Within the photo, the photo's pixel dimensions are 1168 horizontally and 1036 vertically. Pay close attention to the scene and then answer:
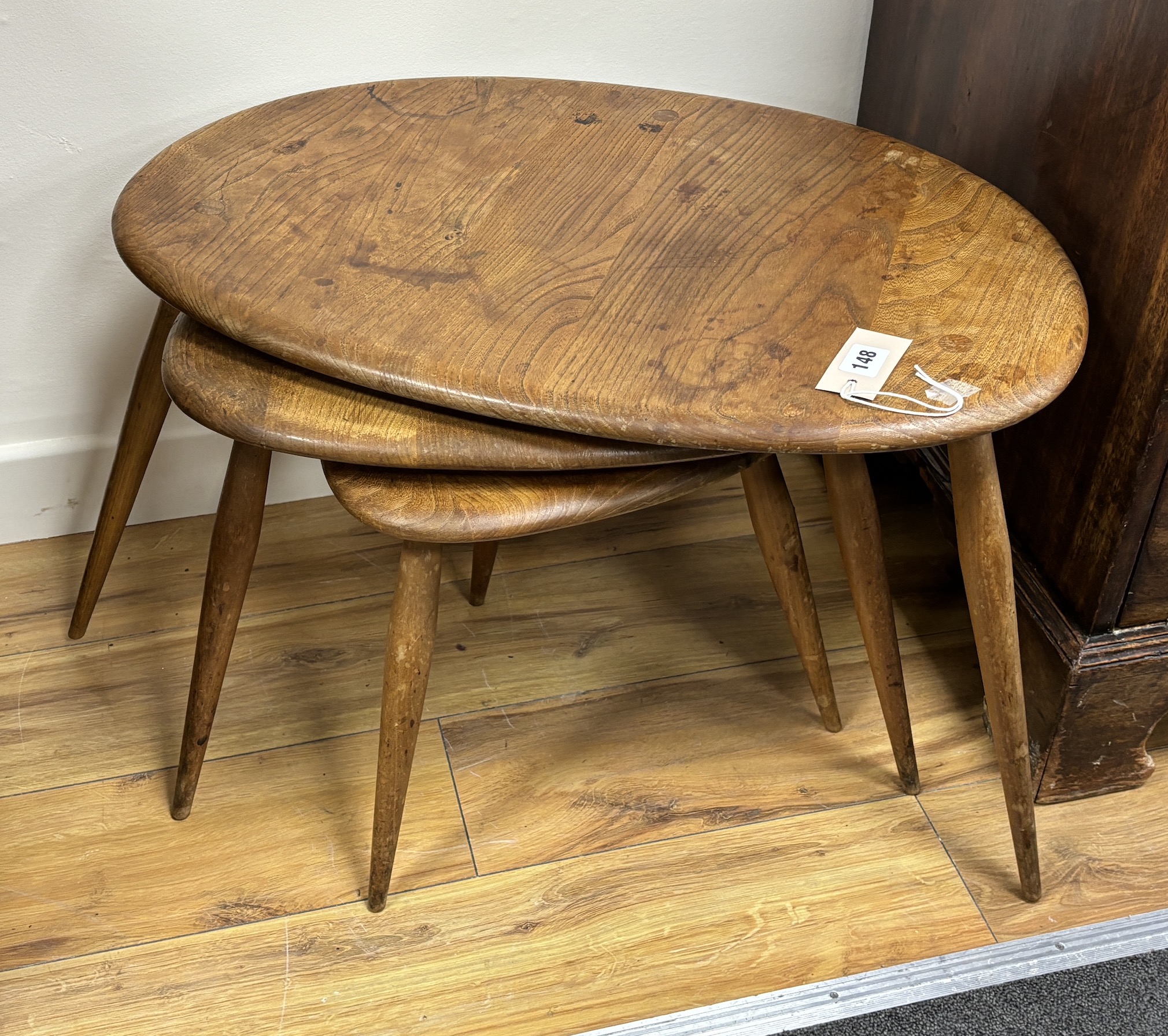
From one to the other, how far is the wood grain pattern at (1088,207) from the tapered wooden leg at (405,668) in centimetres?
55

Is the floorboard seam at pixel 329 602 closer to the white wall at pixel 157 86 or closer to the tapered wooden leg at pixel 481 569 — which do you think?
the tapered wooden leg at pixel 481 569

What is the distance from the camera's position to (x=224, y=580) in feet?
3.15

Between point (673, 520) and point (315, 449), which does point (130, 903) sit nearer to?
point (315, 449)

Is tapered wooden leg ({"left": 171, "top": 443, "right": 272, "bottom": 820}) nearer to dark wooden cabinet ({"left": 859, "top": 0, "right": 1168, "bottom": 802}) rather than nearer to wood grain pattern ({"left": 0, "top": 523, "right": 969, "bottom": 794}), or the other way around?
wood grain pattern ({"left": 0, "top": 523, "right": 969, "bottom": 794})

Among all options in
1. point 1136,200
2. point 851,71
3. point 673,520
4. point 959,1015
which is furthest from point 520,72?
point 959,1015

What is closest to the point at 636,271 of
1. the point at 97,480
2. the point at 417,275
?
the point at 417,275

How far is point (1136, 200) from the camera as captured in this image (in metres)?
0.90

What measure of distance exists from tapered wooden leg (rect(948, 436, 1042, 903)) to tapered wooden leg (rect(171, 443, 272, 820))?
530 mm

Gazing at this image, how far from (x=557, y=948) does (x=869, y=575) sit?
1.33 ft

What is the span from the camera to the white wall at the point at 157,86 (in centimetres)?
116

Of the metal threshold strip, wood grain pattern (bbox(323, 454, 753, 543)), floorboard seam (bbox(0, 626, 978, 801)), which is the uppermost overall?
wood grain pattern (bbox(323, 454, 753, 543))

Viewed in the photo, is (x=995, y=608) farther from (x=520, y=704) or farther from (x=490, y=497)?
(x=520, y=704)

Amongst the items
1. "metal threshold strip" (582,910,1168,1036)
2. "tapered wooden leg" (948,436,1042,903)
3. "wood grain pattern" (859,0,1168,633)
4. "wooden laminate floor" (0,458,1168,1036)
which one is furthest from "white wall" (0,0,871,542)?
"metal threshold strip" (582,910,1168,1036)

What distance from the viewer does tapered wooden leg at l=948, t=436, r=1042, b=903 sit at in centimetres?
85
